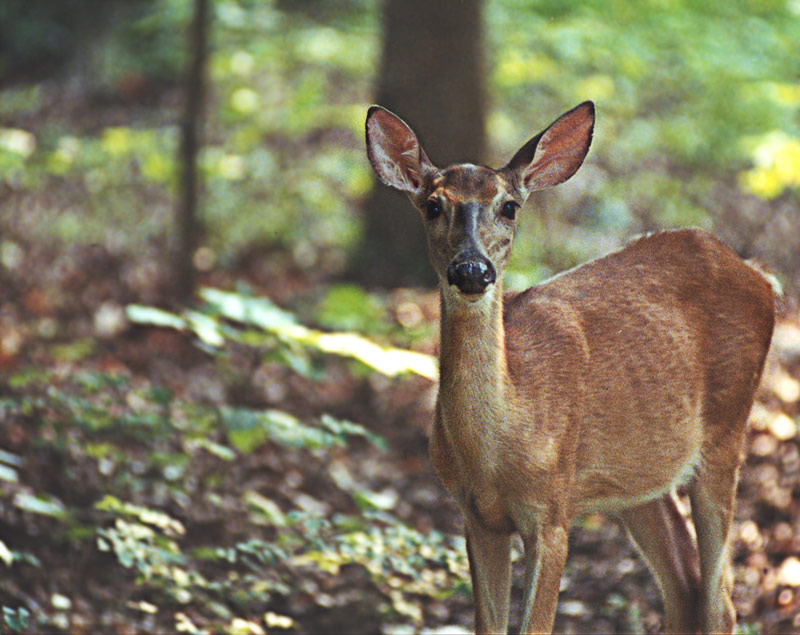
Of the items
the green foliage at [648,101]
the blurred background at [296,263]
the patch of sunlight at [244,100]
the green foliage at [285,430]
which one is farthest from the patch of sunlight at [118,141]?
the green foliage at [285,430]

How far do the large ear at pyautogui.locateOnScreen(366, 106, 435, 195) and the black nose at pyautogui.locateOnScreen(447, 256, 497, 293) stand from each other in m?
0.51

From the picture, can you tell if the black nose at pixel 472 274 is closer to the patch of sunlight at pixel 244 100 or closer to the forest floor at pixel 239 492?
the forest floor at pixel 239 492

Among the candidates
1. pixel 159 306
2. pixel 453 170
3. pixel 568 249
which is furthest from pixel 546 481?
pixel 159 306

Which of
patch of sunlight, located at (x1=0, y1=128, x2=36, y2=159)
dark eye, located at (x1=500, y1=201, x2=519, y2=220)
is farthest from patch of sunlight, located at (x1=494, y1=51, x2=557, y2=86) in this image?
dark eye, located at (x1=500, y1=201, x2=519, y2=220)

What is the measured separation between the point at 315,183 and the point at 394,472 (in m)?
3.70

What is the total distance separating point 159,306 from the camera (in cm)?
769

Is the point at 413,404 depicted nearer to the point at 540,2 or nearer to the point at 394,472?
the point at 394,472

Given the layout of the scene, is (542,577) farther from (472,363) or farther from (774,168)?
(774,168)

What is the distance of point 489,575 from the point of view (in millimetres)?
3676

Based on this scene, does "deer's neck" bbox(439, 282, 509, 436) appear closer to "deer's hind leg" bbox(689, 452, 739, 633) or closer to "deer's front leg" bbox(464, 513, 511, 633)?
"deer's front leg" bbox(464, 513, 511, 633)

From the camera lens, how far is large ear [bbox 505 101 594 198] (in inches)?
141

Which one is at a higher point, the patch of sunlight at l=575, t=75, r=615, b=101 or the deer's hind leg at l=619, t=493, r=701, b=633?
the patch of sunlight at l=575, t=75, r=615, b=101

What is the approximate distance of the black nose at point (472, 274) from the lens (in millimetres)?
3156

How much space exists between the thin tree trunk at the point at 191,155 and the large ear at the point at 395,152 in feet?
12.2
